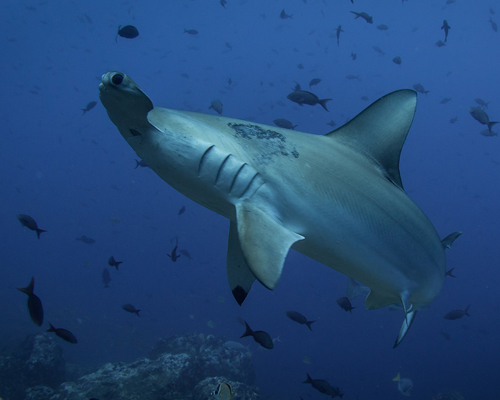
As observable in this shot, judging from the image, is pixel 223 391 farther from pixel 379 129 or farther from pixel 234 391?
pixel 379 129

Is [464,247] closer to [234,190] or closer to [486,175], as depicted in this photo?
[486,175]

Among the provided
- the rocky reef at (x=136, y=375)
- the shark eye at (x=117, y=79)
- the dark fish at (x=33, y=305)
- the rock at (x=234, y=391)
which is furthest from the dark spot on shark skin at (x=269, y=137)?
the rocky reef at (x=136, y=375)

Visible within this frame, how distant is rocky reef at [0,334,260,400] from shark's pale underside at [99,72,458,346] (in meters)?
5.40

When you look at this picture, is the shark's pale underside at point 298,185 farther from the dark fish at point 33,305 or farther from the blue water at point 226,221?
the blue water at point 226,221

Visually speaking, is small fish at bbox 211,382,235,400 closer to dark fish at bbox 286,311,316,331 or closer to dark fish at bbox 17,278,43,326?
dark fish at bbox 17,278,43,326

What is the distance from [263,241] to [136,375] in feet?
24.9

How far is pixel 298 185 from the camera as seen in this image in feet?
6.15

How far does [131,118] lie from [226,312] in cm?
4231

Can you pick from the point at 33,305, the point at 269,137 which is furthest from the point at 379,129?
the point at 33,305

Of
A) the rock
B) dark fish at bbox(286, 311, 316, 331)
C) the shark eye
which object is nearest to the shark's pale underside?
the shark eye

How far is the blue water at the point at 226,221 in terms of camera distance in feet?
101

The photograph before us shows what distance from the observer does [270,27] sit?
145 feet

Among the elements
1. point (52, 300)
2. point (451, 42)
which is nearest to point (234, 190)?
point (52, 300)

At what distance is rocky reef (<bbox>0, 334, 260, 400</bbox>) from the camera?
6.70 meters
